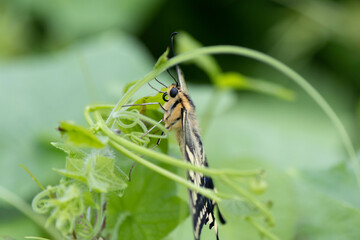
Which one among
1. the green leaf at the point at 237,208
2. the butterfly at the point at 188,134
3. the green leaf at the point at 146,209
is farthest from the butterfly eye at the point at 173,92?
the green leaf at the point at 237,208

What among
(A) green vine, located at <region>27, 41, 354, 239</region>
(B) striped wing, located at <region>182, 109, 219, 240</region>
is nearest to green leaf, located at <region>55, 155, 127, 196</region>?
(A) green vine, located at <region>27, 41, 354, 239</region>

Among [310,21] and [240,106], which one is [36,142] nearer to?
[240,106]

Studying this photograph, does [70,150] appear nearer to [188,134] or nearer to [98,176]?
[98,176]

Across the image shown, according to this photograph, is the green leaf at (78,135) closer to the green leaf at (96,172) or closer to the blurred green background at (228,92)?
the green leaf at (96,172)

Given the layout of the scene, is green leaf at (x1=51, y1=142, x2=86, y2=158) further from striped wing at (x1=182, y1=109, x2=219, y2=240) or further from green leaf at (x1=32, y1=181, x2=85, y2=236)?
striped wing at (x1=182, y1=109, x2=219, y2=240)

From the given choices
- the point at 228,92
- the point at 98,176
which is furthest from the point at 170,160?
the point at 228,92
